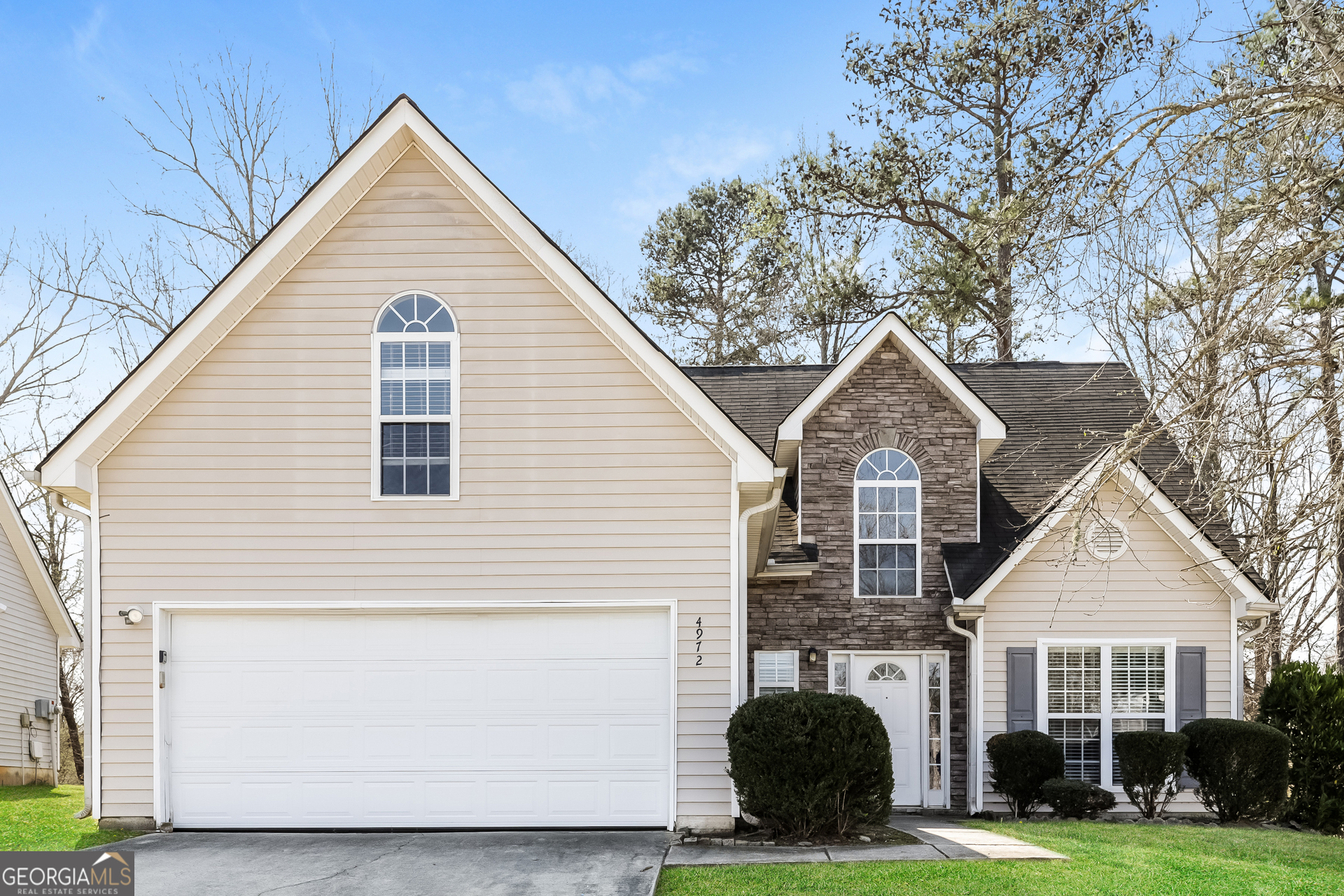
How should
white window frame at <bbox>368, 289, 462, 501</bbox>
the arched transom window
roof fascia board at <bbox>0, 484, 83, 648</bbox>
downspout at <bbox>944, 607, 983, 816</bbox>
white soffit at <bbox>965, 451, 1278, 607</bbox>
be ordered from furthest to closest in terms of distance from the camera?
roof fascia board at <bbox>0, 484, 83, 648</bbox> → the arched transom window → downspout at <bbox>944, 607, 983, 816</bbox> → white soffit at <bbox>965, 451, 1278, 607</bbox> → white window frame at <bbox>368, 289, 462, 501</bbox>

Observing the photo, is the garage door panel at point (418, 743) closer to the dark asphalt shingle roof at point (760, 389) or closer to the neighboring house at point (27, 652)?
the dark asphalt shingle roof at point (760, 389)

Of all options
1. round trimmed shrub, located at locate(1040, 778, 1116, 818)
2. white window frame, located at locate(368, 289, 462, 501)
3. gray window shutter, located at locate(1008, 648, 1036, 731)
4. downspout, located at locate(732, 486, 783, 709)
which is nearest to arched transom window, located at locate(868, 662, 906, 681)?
gray window shutter, located at locate(1008, 648, 1036, 731)

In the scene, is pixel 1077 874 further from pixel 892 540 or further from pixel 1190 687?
pixel 892 540

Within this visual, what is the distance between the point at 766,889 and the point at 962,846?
93.8 inches

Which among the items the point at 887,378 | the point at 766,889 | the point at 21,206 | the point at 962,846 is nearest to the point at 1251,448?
the point at 962,846

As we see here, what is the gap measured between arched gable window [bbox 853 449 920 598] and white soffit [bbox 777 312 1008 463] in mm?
980

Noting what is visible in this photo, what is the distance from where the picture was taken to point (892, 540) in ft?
41.9

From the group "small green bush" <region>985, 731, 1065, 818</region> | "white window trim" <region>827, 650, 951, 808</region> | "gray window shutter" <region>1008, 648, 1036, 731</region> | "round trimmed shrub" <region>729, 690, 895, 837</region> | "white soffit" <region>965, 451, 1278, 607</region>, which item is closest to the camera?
"round trimmed shrub" <region>729, 690, 895, 837</region>

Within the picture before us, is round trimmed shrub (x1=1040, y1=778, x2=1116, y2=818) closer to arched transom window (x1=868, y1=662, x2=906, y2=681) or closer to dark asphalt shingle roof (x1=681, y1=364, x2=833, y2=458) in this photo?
arched transom window (x1=868, y1=662, x2=906, y2=681)

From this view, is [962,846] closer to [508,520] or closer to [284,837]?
[508,520]

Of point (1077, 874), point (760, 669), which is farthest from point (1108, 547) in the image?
point (1077, 874)

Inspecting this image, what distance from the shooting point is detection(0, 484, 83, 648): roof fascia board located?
16781 mm

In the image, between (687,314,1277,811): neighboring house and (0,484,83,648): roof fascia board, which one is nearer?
(687,314,1277,811): neighboring house

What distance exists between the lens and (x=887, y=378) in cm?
1301
